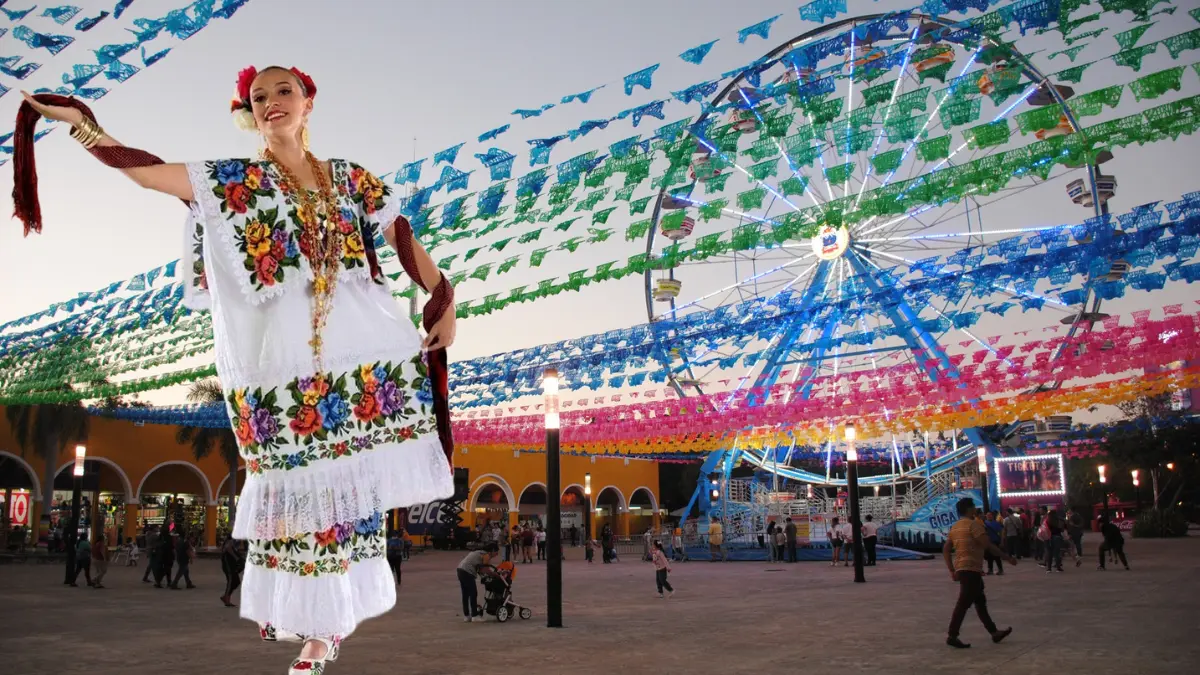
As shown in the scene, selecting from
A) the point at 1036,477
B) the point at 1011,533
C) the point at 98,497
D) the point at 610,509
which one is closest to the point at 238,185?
the point at 1011,533

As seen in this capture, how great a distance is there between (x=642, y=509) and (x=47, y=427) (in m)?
30.2

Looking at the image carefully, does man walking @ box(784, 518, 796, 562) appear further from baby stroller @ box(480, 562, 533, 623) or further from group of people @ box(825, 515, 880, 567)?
baby stroller @ box(480, 562, 533, 623)

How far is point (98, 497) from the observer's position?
36.7 meters

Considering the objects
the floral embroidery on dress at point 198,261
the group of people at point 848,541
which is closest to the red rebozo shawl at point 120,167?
the floral embroidery on dress at point 198,261

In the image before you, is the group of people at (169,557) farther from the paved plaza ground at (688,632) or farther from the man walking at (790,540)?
the man walking at (790,540)

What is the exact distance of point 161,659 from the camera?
365 inches

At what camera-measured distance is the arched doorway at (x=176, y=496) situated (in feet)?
125

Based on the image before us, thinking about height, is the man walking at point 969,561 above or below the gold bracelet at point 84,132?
below

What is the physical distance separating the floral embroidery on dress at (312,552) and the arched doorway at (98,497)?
115 ft

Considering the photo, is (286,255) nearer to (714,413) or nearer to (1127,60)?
(1127,60)

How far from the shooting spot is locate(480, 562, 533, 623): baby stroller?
12.7 metres

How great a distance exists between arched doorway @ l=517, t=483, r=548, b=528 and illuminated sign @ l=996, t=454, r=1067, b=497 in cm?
2107

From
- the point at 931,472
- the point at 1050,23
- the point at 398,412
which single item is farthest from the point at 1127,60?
the point at 931,472

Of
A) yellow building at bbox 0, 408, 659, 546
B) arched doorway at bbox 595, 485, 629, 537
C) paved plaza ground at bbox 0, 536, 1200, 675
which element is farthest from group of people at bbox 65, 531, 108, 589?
arched doorway at bbox 595, 485, 629, 537
